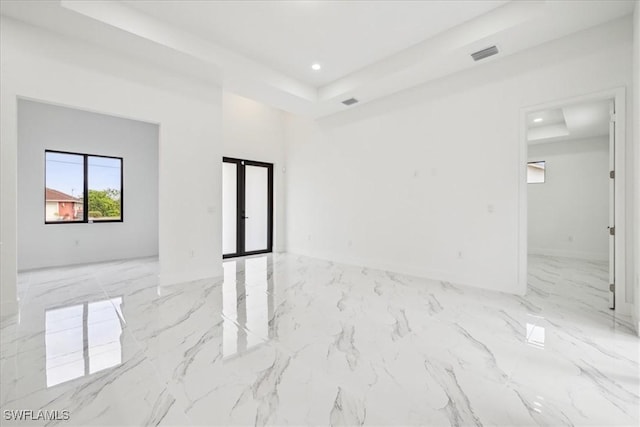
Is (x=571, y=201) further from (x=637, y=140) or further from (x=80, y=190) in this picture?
(x=80, y=190)

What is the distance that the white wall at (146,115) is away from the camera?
10.1 feet

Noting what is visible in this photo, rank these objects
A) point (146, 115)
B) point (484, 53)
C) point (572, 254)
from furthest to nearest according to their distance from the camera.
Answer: point (572, 254), point (146, 115), point (484, 53)

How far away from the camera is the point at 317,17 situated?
3.53m

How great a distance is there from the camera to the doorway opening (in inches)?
217

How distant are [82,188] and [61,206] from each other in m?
0.50

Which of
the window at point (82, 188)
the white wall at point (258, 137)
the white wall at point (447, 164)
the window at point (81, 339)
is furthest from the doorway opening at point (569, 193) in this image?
the window at point (82, 188)

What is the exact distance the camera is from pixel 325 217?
6.43m

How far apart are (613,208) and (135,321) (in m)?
5.27

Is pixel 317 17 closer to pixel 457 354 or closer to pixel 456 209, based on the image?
pixel 456 209

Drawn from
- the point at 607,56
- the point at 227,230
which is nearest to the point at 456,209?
the point at 607,56

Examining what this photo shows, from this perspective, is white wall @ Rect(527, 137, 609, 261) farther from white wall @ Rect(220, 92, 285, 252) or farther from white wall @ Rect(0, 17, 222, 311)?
white wall @ Rect(0, 17, 222, 311)

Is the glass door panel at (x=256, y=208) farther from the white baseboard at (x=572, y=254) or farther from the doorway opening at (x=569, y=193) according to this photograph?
the white baseboard at (x=572, y=254)

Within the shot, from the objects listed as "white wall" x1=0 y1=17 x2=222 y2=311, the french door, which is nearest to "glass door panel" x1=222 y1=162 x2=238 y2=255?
the french door

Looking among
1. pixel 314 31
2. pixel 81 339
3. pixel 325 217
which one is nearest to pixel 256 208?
pixel 325 217
